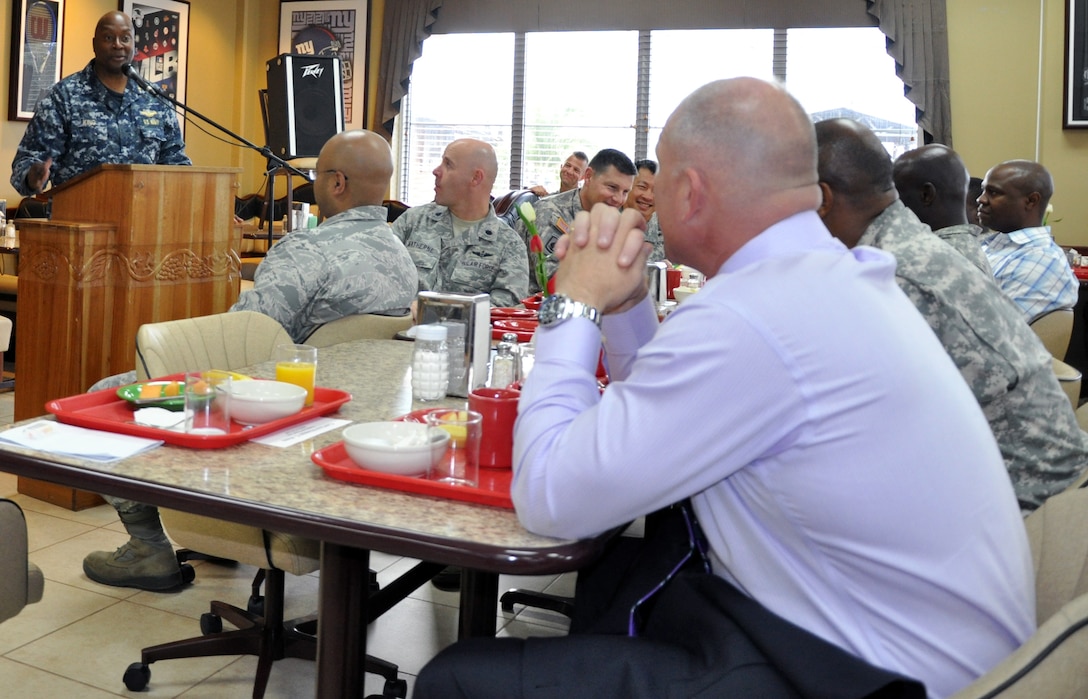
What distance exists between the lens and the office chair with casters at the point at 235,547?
6.72 ft

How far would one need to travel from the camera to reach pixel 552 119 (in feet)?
30.0

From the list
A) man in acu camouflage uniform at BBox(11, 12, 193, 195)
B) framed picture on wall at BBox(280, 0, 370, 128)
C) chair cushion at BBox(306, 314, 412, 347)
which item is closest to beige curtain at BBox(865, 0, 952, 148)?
framed picture on wall at BBox(280, 0, 370, 128)

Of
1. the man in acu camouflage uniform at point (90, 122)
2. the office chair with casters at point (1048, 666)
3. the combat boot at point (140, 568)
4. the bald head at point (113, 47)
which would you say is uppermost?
the bald head at point (113, 47)

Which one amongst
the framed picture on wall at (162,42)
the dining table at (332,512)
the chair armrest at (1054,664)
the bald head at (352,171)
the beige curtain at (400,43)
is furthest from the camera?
the beige curtain at (400,43)

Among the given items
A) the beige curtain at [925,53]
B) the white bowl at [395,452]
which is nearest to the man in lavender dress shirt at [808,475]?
the white bowl at [395,452]

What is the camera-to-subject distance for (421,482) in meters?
1.41

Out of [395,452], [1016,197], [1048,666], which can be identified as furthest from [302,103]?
[1048,666]

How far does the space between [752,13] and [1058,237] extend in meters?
2.93

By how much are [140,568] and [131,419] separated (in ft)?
4.59

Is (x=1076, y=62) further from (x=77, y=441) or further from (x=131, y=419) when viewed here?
(x=77, y=441)

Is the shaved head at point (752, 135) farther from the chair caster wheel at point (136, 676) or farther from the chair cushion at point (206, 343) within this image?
the chair caster wheel at point (136, 676)

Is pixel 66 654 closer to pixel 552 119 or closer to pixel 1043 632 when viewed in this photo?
pixel 1043 632

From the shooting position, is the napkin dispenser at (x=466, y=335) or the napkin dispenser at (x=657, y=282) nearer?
the napkin dispenser at (x=466, y=335)

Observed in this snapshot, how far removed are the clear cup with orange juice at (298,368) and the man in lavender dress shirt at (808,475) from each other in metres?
0.69
